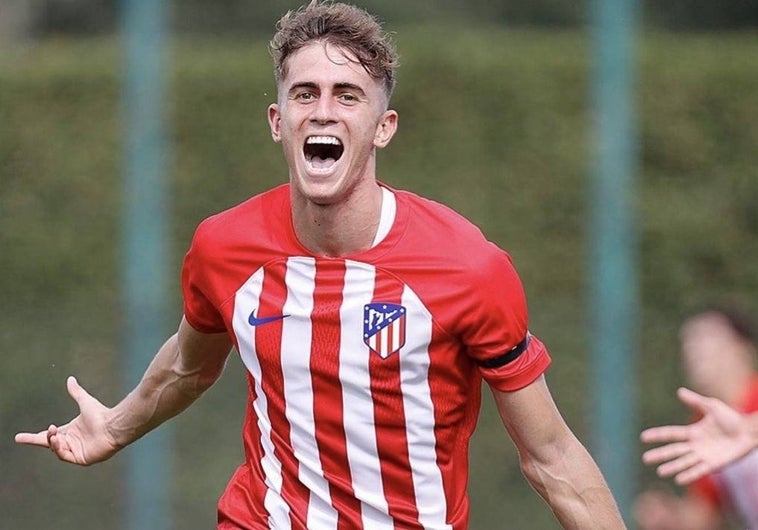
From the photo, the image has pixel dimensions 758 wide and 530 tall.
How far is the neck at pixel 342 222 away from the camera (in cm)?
404

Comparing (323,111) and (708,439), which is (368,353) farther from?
(708,439)

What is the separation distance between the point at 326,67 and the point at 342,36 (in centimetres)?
10

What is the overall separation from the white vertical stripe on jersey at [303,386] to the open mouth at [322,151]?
0.89 feet

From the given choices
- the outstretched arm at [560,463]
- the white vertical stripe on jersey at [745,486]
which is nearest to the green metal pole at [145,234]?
the white vertical stripe on jersey at [745,486]

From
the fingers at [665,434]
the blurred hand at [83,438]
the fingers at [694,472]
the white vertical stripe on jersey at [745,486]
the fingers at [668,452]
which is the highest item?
the blurred hand at [83,438]

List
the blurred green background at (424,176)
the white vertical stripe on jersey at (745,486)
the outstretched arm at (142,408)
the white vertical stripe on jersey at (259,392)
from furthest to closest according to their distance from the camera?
the blurred green background at (424,176) → the white vertical stripe on jersey at (745,486) → the outstretched arm at (142,408) → the white vertical stripe on jersey at (259,392)

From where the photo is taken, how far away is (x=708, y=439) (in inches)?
156

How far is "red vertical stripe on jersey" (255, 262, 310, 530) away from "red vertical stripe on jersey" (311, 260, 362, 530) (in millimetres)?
102

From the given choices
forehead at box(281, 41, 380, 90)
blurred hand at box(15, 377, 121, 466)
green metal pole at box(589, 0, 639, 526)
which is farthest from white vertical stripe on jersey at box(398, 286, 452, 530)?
green metal pole at box(589, 0, 639, 526)

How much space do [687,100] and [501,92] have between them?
109 cm

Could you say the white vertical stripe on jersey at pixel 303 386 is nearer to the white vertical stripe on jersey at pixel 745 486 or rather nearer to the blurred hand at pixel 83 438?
the blurred hand at pixel 83 438

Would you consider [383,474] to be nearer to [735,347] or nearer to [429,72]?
[735,347]

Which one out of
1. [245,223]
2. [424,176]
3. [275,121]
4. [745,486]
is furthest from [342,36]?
[424,176]

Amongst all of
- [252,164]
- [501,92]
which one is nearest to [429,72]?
[501,92]
